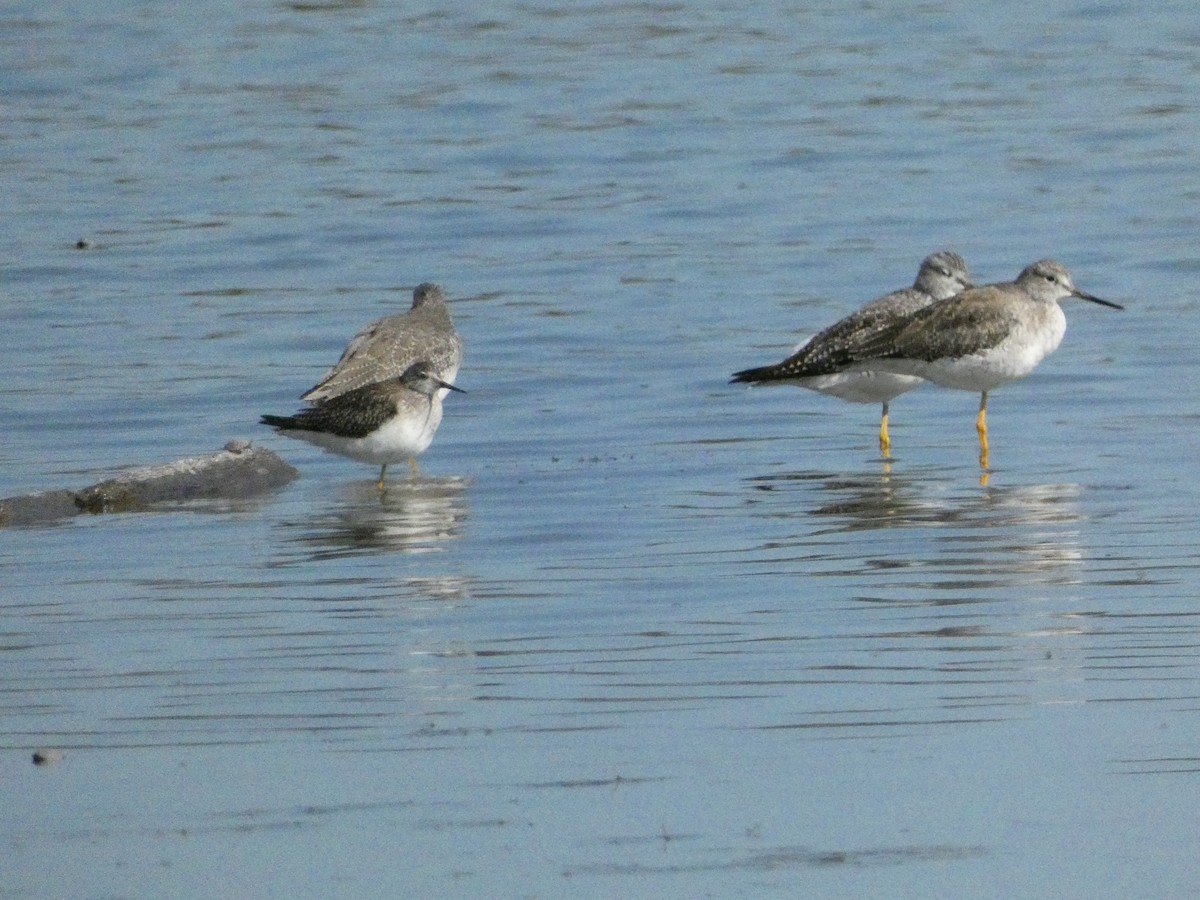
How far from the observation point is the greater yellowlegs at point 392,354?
46.4ft

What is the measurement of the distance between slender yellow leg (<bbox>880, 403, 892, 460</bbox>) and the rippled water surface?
170 mm

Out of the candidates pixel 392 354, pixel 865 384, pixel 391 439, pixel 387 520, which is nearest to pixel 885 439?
pixel 865 384

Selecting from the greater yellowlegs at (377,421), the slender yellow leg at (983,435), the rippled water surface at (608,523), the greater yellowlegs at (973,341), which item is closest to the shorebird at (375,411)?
the greater yellowlegs at (377,421)

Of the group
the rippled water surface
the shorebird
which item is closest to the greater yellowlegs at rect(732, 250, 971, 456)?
the rippled water surface

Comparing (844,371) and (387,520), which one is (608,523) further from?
(844,371)

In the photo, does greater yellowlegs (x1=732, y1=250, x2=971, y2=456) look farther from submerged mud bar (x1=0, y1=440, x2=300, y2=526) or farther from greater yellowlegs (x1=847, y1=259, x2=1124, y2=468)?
submerged mud bar (x1=0, y1=440, x2=300, y2=526)

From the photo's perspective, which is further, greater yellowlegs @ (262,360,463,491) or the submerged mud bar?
greater yellowlegs @ (262,360,463,491)

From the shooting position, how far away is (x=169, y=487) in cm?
1243

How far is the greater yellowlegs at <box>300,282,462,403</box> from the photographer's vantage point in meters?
14.1

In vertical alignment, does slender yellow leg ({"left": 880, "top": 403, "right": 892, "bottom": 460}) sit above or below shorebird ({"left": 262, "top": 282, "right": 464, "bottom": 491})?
below

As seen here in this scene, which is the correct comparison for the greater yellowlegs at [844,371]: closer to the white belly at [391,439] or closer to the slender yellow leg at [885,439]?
the slender yellow leg at [885,439]

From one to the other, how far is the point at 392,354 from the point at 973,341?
3.69 meters

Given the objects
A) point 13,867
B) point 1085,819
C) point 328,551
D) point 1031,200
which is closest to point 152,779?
point 13,867

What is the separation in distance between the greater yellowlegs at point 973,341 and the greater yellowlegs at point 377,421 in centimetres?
273
